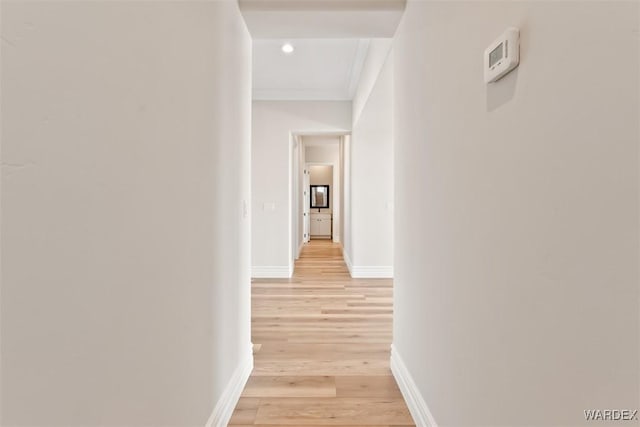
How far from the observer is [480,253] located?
116 cm

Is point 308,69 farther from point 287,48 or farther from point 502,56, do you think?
point 502,56

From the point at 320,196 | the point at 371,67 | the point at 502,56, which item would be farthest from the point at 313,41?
the point at 320,196

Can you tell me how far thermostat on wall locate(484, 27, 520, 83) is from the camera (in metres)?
0.94

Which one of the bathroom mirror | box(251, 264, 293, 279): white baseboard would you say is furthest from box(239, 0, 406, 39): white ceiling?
the bathroom mirror

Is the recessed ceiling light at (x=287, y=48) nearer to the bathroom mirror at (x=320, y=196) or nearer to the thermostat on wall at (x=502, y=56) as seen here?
the thermostat on wall at (x=502, y=56)

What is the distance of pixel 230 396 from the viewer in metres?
1.90

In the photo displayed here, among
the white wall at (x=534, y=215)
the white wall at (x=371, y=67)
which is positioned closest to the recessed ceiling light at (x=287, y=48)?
the white wall at (x=371, y=67)

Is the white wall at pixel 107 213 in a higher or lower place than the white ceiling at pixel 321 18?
lower

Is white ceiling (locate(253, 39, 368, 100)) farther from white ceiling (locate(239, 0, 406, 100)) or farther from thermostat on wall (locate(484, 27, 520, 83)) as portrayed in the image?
thermostat on wall (locate(484, 27, 520, 83))

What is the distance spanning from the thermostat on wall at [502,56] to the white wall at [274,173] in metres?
4.47

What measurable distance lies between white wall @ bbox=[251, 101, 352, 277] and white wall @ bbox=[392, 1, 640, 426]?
3.91 m

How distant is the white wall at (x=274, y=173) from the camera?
17.7 ft

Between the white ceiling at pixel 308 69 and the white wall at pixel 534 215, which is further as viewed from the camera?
the white ceiling at pixel 308 69

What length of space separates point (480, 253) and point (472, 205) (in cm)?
16
